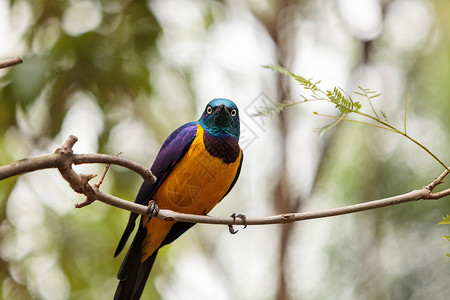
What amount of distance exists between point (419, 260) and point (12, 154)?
3225mm

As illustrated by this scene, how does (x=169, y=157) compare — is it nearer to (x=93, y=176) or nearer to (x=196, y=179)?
(x=196, y=179)

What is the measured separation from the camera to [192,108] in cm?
466

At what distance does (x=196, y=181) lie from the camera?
2666 mm

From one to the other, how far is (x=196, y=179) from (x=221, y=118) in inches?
13.2

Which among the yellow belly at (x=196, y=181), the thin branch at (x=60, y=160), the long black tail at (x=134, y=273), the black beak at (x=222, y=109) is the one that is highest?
the black beak at (x=222, y=109)

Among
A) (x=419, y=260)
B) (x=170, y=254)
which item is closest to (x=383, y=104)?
(x=419, y=260)

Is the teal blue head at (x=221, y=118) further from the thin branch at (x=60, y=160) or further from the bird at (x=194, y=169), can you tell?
the thin branch at (x=60, y=160)

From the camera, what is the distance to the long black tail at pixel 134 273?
2719 mm

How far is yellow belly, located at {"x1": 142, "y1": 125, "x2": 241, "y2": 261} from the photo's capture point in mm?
2658

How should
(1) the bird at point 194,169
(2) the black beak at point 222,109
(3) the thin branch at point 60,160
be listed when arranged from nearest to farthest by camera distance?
(3) the thin branch at point 60,160, (2) the black beak at point 222,109, (1) the bird at point 194,169

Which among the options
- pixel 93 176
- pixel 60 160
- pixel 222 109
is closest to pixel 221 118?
pixel 222 109

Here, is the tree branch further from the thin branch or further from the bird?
the bird

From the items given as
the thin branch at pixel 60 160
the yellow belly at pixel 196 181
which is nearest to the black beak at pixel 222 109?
the yellow belly at pixel 196 181

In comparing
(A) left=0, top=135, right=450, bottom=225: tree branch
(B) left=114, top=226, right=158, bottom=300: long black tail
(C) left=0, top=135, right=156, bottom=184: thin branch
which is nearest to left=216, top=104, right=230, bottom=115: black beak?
(A) left=0, top=135, right=450, bottom=225: tree branch
